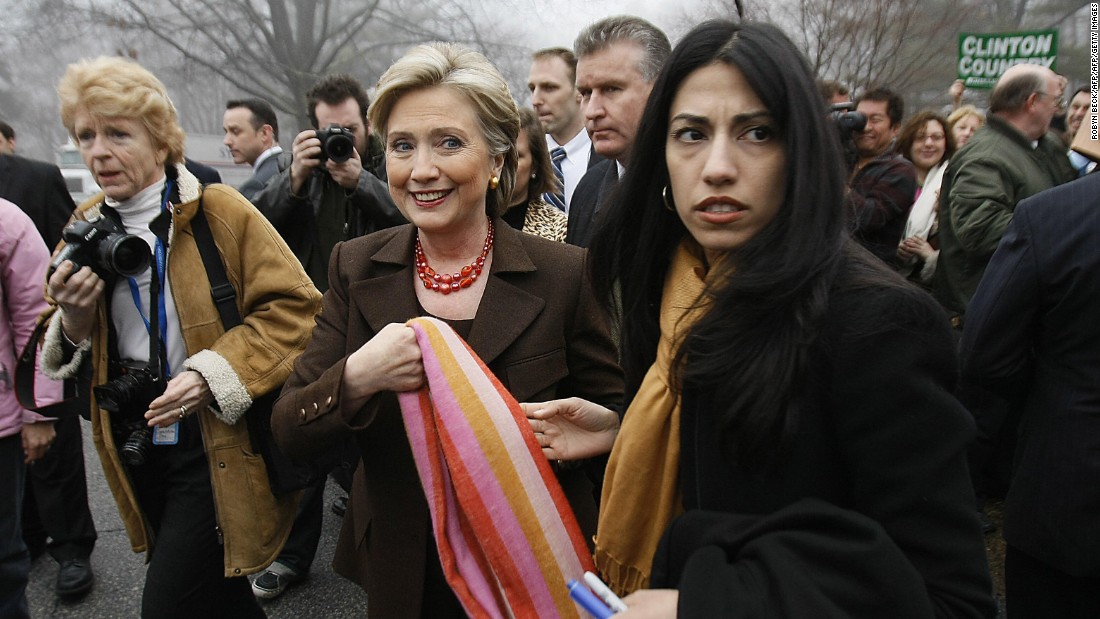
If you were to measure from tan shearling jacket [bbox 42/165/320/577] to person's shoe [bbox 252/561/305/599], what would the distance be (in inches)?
51.0

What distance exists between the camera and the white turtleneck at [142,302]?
2.46 m

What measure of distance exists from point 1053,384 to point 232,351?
238 cm

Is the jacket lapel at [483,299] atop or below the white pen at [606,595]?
atop

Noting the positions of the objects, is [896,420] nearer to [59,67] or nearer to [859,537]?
[859,537]

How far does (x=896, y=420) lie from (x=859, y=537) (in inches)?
7.0

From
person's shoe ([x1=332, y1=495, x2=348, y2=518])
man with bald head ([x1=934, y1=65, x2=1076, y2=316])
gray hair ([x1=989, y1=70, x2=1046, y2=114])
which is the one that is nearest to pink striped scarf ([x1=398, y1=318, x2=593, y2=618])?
person's shoe ([x1=332, y1=495, x2=348, y2=518])

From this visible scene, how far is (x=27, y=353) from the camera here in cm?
263

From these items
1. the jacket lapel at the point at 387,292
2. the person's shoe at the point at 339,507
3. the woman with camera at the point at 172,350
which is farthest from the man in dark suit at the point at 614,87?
the person's shoe at the point at 339,507

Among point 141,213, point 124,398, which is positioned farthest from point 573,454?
point 141,213

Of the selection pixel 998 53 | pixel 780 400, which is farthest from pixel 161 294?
pixel 998 53

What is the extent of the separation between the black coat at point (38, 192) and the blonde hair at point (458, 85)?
3.75 m

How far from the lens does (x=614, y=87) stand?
319 centimetres

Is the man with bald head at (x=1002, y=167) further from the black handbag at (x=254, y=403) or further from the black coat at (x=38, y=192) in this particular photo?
the black coat at (x=38, y=192)

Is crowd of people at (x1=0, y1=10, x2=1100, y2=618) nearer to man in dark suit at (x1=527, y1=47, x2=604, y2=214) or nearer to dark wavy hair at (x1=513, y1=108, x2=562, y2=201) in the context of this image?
dark wavy hair at (x1=513, y1=108, x2=562, y2=201)
